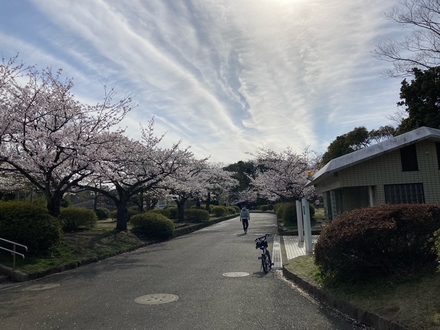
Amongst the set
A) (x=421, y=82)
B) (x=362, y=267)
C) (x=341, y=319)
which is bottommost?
(x=341, y=319)

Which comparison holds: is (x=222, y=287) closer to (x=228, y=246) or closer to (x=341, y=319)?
(x=341, y=319)

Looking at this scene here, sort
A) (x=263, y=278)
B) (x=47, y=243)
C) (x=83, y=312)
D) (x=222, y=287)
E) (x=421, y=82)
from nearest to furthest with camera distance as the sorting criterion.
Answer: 1. (x=83, y=312)
2. (x=222, y=287)
3. (x=263, y=278)
4. (x=47, y=243)
5. (x=421, y=82)

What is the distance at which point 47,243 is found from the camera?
1212 cm

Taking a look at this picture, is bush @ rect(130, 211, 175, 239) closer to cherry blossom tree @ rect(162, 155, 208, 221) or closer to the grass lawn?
cherry blossom tree @ rect(162, 155, 208, 221)

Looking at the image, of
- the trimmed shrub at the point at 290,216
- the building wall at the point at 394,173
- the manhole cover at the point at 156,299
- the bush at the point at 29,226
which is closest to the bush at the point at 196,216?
the trimmed shrub at the point at 290,216

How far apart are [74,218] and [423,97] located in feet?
60.1

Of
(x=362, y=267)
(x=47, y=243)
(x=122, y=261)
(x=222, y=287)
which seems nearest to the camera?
(x=362, y=267)

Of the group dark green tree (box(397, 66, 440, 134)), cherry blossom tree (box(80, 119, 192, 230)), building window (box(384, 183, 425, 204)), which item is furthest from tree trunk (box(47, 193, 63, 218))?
dark green tree (box(397, 66, 440, 134))

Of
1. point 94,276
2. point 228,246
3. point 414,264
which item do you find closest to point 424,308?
point 414,264

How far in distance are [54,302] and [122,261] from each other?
5.89m

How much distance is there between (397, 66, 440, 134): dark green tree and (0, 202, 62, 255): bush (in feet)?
57.4

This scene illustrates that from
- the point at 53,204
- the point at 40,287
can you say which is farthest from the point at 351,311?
the point at 53,204

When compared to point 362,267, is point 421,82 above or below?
above

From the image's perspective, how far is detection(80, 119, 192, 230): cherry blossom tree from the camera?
16.4m
